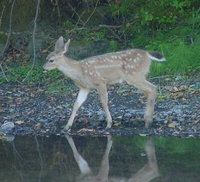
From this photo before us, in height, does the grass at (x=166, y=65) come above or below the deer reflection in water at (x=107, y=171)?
above

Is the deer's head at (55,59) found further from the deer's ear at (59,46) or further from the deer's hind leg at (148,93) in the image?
the deer's hind leg at (148,93)

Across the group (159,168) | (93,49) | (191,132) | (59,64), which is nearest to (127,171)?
(159,168)

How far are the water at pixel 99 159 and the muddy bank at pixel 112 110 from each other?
1.38 ft

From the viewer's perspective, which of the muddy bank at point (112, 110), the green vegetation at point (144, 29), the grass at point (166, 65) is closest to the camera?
the muddy bank at point (112, 110)

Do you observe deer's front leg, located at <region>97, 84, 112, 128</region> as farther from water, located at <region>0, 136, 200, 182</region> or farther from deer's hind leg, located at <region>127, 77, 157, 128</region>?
water, located at <region>0, 136, 200, 182</region>

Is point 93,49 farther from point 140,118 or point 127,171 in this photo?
point 127,171

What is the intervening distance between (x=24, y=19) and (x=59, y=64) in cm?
428

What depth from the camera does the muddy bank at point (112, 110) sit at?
9.14 m

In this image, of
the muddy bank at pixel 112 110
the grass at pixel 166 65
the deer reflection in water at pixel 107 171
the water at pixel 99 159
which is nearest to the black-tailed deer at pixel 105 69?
the muddy bank at pixel 112 110

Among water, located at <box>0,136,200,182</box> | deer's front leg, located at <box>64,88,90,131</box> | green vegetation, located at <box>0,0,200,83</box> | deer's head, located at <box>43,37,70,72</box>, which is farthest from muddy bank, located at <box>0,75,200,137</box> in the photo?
deer's head, located at <box>43,37,70,72</box>

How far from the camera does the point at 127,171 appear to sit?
278 inches

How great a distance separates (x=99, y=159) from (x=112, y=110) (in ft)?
8.30

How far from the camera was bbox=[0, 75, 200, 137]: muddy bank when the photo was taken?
30.0 ft

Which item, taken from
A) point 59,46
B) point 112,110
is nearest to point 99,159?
point 112,110
